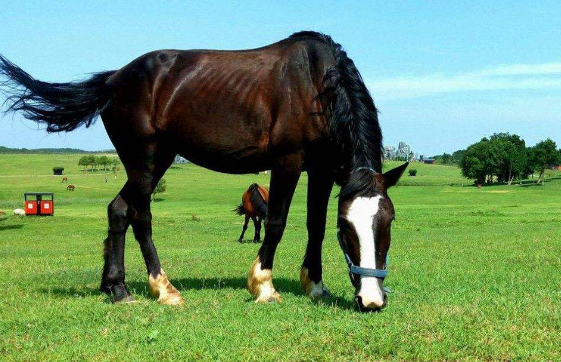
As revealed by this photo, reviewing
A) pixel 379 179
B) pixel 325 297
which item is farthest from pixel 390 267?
pixel 379 179

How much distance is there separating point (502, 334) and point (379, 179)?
1785 millimetres

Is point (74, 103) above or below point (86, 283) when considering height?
above

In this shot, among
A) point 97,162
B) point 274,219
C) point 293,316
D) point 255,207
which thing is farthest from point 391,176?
point 97,162

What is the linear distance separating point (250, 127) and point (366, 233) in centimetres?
202

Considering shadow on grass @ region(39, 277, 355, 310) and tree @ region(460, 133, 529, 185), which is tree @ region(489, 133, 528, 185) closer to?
tree @ region(460, 133, 529, 185)

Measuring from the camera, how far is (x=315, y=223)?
24.1ft

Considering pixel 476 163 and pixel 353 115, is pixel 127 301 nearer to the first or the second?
Result: pixel 353 115

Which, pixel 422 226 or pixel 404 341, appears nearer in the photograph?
pixel 404 341

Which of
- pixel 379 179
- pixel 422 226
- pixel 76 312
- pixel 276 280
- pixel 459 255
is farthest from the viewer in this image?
pixel 422 226

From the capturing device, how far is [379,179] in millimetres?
6023

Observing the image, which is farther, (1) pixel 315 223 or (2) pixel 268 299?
(1) pixel 315 223

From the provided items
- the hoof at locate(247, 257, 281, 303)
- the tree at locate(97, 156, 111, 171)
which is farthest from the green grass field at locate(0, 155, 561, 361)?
the tree at locate(97, 156, 111, 171)

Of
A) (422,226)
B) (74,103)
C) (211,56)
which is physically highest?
(211,56)

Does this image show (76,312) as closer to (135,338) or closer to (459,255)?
(135,338)
